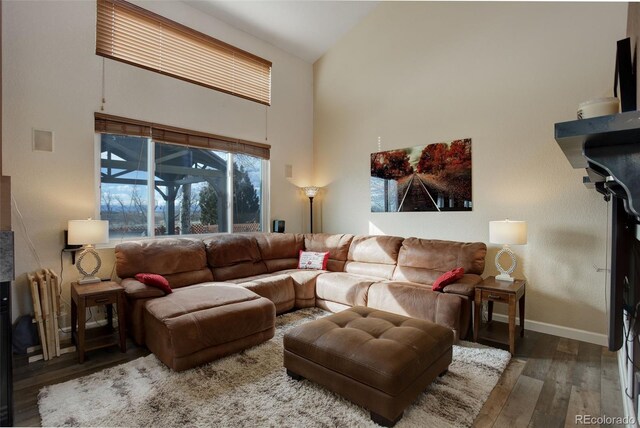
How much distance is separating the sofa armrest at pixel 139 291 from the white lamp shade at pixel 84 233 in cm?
47

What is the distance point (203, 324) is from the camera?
2.36 metres

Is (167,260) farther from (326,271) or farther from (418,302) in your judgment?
(418,302)

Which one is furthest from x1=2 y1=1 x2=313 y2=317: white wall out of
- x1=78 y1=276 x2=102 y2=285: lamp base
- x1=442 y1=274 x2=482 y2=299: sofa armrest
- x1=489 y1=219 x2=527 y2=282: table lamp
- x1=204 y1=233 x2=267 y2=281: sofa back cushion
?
x1=489 y1=219 x2=527 y2=282: table lamp

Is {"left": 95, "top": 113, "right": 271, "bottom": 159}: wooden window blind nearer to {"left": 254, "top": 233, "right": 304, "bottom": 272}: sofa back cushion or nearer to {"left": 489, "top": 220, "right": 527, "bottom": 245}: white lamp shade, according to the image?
{"left": 254, "top": 233, "right": 304, "bottom": 272}: sofa back cushion

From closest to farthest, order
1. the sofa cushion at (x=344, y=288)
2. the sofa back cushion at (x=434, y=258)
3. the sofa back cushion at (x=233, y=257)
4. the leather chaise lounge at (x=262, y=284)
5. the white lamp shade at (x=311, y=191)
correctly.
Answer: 1. the leather chaise lounge at (x=262, y=284)
2. the sofa back cushion at (x=434, y=258)
3. the sofa cushion at (x=344, y=288)
4. the sofa back cushion at (x=233, y=257)
5. the white lamp shade at (x=311, y=191)

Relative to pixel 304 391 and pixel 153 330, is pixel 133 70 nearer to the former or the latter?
pixel 153 330

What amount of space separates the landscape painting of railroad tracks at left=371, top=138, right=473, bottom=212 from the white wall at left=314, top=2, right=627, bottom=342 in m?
0.10

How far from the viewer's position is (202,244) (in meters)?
3.64

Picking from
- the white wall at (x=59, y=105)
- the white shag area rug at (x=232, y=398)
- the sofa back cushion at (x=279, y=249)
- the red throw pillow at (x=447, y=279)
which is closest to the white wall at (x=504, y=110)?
the red throw pillow at (x=447, y=279)

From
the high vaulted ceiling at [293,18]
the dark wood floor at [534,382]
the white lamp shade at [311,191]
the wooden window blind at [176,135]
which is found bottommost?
the dark wood floor at [534,382]

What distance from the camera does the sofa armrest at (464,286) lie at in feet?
9.30

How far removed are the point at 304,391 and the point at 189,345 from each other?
91 centimetres

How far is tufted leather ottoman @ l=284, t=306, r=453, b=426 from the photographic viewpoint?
173cm

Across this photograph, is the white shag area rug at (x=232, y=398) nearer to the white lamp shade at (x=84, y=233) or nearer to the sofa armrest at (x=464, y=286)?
the sofa armrest at (x=464, y=286)
